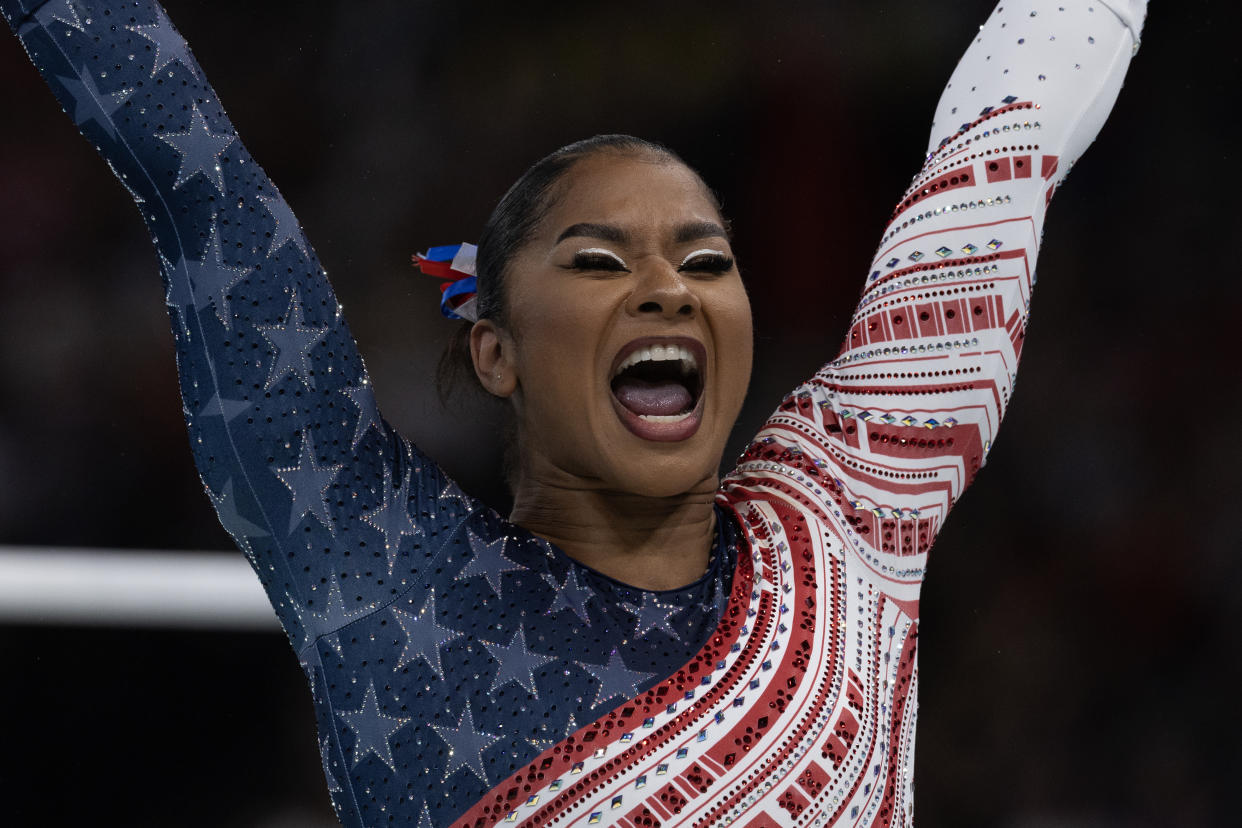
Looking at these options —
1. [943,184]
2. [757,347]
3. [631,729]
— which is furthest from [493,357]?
[757,347]

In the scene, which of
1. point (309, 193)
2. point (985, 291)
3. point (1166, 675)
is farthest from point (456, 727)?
point (1166, 675)

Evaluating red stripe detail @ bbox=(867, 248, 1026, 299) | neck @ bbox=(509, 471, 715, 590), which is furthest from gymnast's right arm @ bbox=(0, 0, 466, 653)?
red stripe detail @ bbox=(867, 248, 1026, 299)

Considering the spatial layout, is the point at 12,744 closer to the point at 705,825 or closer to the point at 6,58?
the point at 6,58

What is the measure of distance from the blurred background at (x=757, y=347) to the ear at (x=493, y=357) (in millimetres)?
962

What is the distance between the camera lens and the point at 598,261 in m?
1.22

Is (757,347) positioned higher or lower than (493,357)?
lower

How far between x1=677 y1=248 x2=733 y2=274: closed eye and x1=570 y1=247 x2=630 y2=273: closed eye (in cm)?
6

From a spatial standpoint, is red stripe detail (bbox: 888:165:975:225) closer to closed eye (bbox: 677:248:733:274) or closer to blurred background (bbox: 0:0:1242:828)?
closed eye (bbox: 677:248:733:274)

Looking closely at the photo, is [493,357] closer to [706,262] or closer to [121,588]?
[706,262]

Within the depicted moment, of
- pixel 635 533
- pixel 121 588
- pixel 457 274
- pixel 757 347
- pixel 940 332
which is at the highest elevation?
pixel 457 274

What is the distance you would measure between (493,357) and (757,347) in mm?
1161

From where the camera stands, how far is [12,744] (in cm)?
231

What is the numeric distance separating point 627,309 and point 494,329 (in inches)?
6.7

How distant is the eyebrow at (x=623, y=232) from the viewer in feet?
4.04
